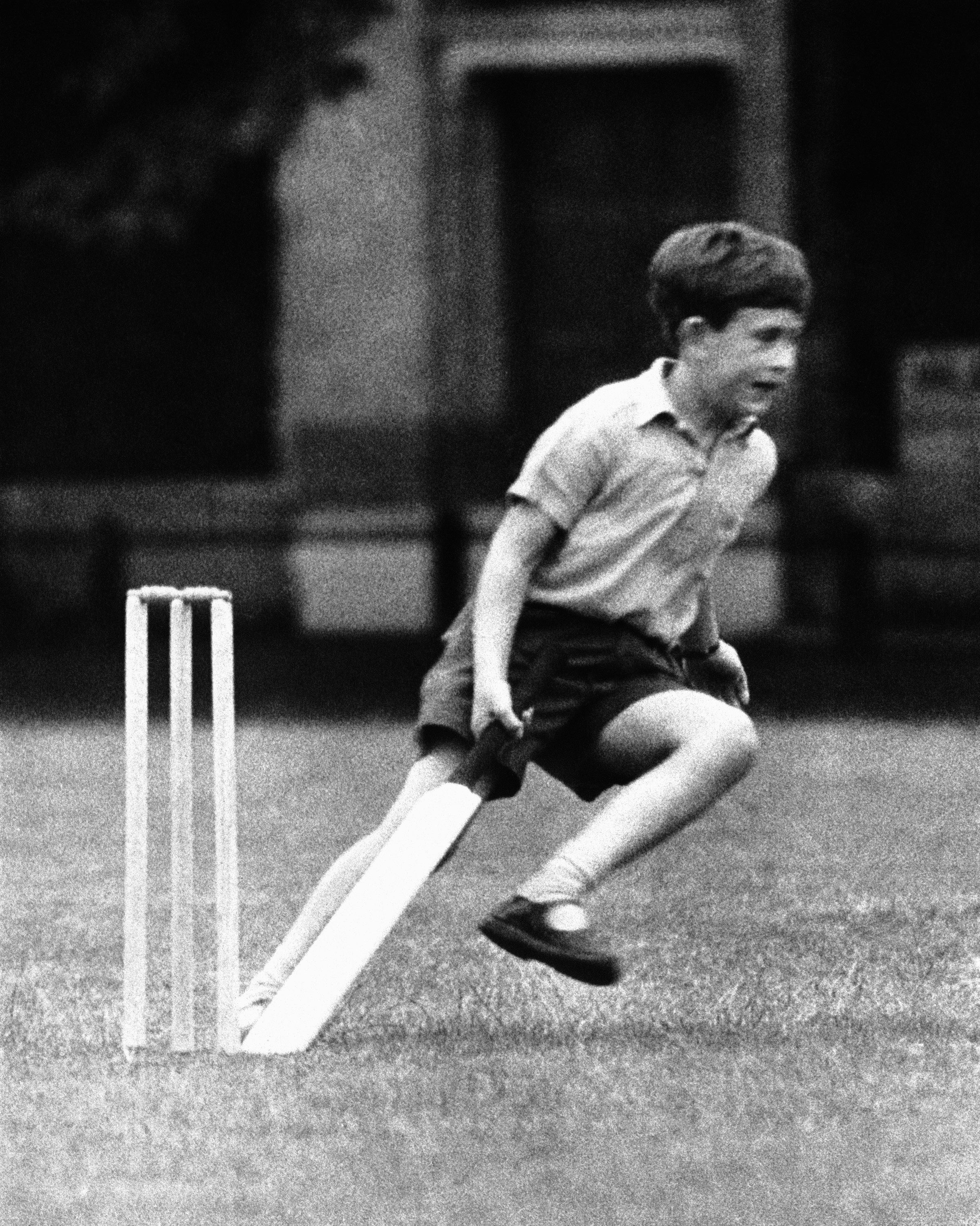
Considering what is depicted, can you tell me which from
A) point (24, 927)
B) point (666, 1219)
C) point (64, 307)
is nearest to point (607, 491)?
point (666, 1219)

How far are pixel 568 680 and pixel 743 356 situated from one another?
66 cm

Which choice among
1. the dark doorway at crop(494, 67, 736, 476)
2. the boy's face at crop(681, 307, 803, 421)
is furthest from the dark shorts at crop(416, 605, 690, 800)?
the dark doorway at crop(494, 67, 736, 476)

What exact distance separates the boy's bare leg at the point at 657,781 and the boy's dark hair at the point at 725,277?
2.20ft

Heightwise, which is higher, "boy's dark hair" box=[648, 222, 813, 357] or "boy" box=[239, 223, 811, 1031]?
"boy's dark hair" box=[648, 222, 813, 357]

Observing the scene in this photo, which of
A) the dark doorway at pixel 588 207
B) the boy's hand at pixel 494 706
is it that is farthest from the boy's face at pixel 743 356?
the dark doorway at pixel 588 207

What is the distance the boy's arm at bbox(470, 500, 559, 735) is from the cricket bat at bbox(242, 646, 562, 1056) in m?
0.05

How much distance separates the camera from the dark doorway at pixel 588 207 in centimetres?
2025

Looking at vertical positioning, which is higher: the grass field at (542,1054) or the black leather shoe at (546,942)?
the black leather shoe at (546,942)

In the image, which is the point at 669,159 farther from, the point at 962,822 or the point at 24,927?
the point at 24,927

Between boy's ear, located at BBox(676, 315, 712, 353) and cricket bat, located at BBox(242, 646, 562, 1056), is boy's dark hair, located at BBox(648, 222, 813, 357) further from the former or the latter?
cricket bat, located at BBox(242, 646, 562, 1056)

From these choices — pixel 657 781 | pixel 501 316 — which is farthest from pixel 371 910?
pixel 501 316

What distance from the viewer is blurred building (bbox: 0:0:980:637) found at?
19.1m

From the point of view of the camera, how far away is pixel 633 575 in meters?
6.12

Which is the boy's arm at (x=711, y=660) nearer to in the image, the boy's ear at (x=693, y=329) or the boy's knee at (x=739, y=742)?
the boy's knee at (x=739, y=742)
